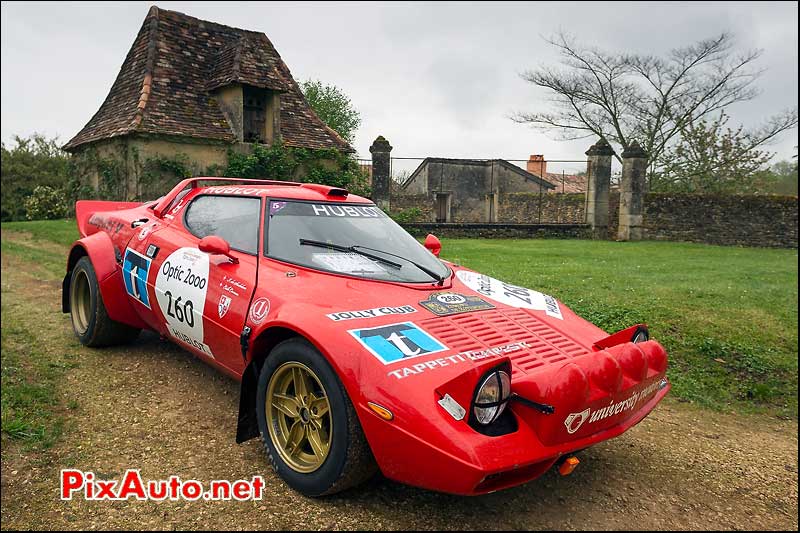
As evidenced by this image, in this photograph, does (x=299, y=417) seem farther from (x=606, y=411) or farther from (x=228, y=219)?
(x=228, y=219)

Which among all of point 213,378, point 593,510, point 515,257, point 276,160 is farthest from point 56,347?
point 276,160

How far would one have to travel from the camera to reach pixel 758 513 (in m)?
3.17

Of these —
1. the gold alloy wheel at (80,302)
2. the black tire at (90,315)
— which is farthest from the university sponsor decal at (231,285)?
the gold alloy wheel at (80,302)

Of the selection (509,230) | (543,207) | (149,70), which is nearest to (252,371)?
(149,70)

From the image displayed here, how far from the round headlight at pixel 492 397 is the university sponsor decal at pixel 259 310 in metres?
1.32

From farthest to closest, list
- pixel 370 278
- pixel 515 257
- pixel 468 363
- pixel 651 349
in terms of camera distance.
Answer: pixel 515 257 < pixel 370 278 < pixel 651 349 < pixel 468 363

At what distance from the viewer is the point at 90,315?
506 cm

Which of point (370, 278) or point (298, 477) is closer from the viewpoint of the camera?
point (298, 477)

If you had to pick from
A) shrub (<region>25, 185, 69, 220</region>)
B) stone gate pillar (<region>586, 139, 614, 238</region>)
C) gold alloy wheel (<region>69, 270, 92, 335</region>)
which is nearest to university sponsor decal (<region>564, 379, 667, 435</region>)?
gold alloy wheel (<region>69, 270, 92, 335</region>)

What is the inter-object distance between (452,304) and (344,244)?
0.85m

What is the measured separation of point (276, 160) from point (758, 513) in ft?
47.0

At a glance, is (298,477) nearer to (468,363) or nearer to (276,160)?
(468,363)

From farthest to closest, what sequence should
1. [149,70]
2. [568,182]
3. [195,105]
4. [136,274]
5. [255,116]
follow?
[568,182]
[255,116]
[195,105]
[149,70]
[136,274]

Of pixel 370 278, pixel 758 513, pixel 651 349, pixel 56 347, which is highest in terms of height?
pixel 370 278
